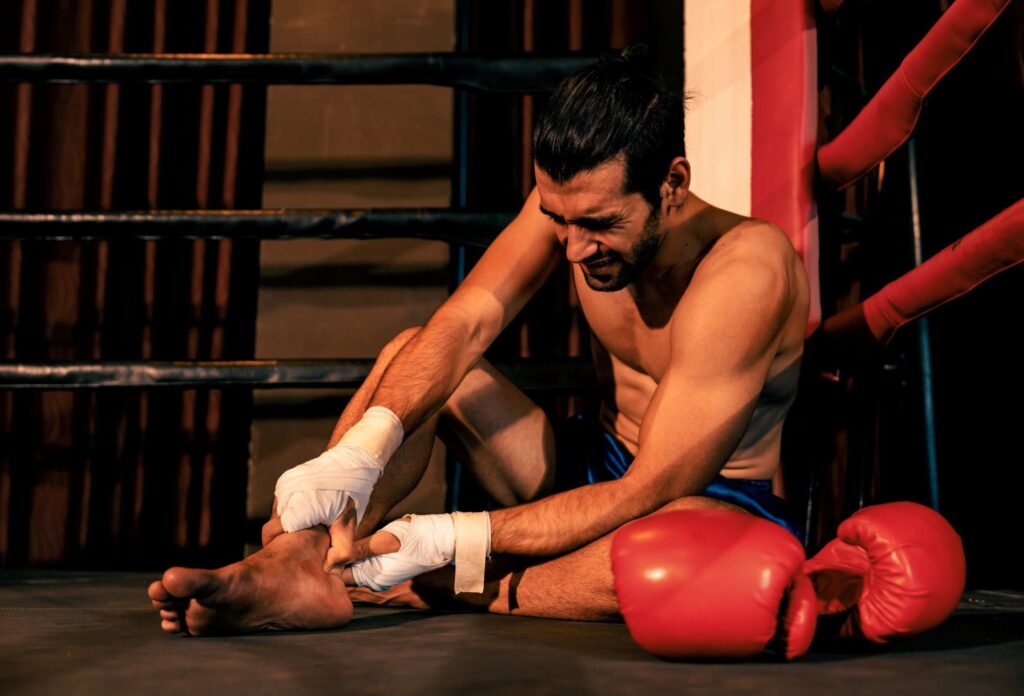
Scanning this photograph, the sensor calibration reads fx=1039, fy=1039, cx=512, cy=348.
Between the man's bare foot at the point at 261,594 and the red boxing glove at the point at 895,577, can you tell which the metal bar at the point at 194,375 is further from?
the red boxing glove at the point at 895,577

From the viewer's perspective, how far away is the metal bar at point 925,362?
5.03 ft

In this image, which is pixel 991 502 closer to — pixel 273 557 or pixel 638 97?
pixel 638 97

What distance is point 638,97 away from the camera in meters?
1.32

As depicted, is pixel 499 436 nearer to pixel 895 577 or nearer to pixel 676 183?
pixel 676 183

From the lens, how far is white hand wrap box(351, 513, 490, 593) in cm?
116

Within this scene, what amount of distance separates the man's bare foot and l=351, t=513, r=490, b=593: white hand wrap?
0.05 meters

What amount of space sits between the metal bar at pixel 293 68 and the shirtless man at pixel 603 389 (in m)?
0.23

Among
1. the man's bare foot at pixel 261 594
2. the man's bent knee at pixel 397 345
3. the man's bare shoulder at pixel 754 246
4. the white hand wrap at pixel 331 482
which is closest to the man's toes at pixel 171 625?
the man's bare foot at pixel 261 594

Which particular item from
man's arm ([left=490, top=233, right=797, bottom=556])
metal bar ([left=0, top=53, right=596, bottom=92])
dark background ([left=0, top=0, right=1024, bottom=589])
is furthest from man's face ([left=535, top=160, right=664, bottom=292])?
dark background ([left=0, top=0, right=1024, bottom=589])

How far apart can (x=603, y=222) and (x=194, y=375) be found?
27.0 inches

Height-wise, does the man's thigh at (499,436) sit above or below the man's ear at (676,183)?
below

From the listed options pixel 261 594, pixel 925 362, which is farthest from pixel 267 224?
pixel 925 362

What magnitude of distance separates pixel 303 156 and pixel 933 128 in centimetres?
124

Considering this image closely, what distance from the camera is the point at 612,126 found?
4.24ft
